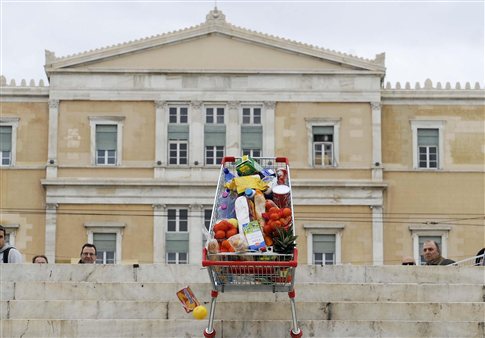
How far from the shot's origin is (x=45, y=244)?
43562 mm

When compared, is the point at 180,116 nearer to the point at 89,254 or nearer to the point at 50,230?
the point at 50,230

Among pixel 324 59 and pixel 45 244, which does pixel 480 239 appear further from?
pixel 45 244

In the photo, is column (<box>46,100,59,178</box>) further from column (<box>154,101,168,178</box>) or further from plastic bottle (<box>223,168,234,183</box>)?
plastic bottle (<box>223,168,234,183</box>)

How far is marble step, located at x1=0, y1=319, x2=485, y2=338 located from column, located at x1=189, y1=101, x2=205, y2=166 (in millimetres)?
29204

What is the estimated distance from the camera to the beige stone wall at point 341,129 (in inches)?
1754

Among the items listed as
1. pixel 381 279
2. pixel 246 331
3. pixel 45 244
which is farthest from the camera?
pixel 45 244

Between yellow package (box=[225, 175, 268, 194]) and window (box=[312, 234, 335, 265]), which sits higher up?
yellow package (box=[225, 175, 268, 194])

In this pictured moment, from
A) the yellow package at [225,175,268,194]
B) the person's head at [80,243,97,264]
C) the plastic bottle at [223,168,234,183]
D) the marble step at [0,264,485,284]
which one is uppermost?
the plastic bottle at [223,168,234,183]

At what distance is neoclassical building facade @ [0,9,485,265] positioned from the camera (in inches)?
1732

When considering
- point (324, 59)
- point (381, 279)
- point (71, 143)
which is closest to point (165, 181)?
point (71, 143)

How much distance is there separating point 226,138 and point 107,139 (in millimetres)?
3882

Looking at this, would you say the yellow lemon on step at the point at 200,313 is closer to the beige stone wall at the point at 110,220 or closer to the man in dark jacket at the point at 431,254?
the man in dark jacket at the point at 431,254

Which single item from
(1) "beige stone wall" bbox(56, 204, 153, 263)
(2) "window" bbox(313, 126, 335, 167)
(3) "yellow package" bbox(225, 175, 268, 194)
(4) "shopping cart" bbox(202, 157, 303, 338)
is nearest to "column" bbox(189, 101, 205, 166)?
(1) "beige stone wall" bbox(56, 204, 153, 263)

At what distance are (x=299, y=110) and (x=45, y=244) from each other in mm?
9240
